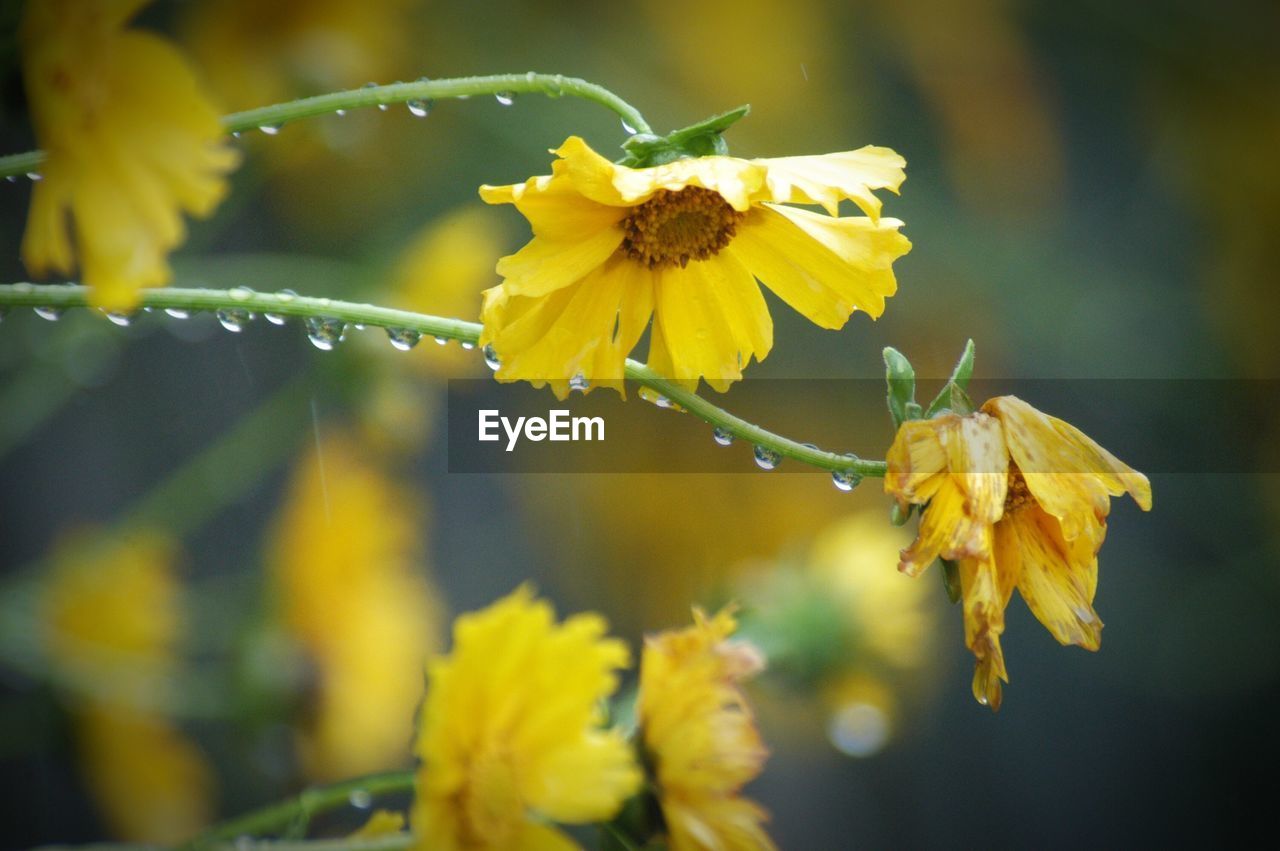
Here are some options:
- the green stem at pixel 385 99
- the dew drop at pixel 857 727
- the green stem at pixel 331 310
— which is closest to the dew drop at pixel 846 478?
the green stem at pixel 331 310

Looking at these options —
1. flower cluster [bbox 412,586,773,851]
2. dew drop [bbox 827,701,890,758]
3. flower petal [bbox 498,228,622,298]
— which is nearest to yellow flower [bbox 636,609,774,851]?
flower cluster [bbox 412,586,773,851]

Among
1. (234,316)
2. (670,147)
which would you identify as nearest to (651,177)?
(670,147)

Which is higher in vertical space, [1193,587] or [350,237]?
[350,237]

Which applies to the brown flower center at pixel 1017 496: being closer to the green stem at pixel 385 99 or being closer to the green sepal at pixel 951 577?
the green sepal at pixel 951 577

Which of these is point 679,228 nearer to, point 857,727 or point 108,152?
point 108,152

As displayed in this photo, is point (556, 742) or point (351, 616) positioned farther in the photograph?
point (351, 616)

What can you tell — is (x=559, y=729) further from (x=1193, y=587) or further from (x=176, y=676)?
(x=1193, y=587)

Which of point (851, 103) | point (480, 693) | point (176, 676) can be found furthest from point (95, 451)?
point (851, 103)
